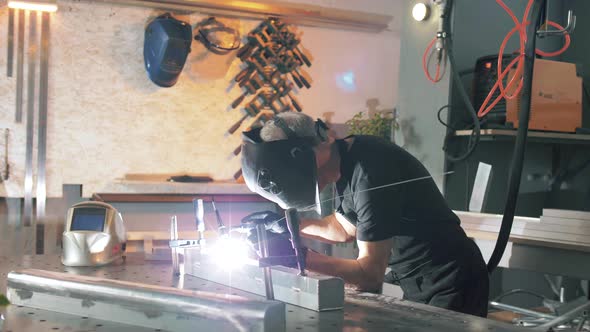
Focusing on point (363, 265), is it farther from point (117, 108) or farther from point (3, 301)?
point (117, 108)

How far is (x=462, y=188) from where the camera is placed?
364 centimetres

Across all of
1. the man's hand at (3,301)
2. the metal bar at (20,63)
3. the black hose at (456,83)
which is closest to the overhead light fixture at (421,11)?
the black hose at (456,83)

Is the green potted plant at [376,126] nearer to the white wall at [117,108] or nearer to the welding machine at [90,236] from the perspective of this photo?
the white wall at [117,108]

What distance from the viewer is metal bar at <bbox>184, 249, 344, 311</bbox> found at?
1256 millimetres

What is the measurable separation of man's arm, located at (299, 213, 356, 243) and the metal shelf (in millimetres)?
1467

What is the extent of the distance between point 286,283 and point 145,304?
1.03 ft

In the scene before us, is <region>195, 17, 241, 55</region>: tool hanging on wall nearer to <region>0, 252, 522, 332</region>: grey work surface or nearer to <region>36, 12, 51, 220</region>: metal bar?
<region>36, 12, 51, 220</region>: metal bar

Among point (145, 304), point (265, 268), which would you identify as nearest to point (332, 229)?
point (265, 268)

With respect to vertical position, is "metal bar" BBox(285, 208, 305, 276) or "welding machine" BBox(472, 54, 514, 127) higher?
"welding machine" BBox(472, 54, 514, 127)

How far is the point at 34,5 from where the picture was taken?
3.50m

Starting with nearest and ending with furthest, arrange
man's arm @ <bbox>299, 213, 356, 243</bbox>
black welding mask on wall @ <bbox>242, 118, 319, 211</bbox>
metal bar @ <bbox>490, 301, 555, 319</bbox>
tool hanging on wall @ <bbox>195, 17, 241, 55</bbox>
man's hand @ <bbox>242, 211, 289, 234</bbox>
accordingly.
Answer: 1. man's hand @ <bbox>242, 211, 289, 234</bbox>
2. black welding mask on wall @ <bbox>242, 118, 319, 211</bbox>
3. man's arm @ <bbox>299, 213, 356, 243</bbox>
4. metal bar @ <bbox>490, 301, 555, 319</bbox>
5. tool hanging on wall @ <bbox>195, 17, 241, 55</bbox>

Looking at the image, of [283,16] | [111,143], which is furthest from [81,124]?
[283,16]

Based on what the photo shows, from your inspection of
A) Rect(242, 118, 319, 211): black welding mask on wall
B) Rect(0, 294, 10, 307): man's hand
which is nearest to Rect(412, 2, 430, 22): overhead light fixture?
Rect(242, 118, 319, 211): black welding mask on wall

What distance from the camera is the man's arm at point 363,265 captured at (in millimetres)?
1593
